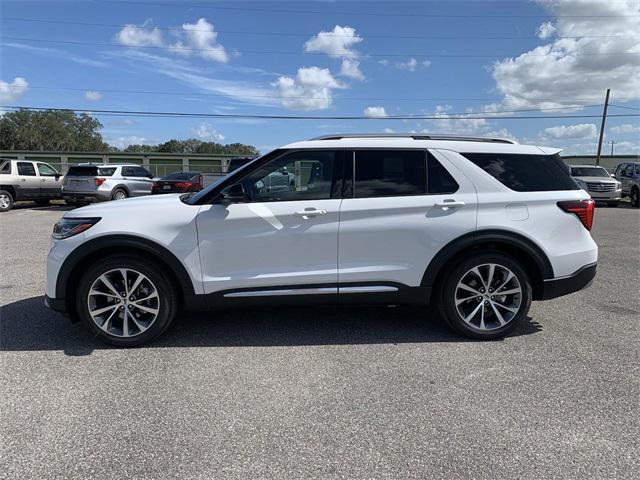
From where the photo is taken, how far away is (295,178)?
13.8 ft

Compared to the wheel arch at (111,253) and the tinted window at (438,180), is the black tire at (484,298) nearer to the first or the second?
the tinted window at (438,180)

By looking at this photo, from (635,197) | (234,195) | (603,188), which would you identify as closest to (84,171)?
(234,195)

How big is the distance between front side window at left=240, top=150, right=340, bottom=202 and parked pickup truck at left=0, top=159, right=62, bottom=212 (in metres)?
16.3

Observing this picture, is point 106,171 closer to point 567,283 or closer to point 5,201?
point 5,201

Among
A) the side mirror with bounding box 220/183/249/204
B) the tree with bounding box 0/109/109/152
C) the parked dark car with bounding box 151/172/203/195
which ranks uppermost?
the tree with bounding box 0/109/109/152

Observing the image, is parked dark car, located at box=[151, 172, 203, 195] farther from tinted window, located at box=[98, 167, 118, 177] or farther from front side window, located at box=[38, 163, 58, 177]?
front side window, located at box=[38, 163, 58, 177]

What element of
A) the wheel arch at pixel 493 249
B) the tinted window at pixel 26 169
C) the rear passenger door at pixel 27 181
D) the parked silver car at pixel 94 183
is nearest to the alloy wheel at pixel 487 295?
the wheel arch at pixel 493 249

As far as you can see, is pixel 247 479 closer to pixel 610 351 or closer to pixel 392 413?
pixel 392 413

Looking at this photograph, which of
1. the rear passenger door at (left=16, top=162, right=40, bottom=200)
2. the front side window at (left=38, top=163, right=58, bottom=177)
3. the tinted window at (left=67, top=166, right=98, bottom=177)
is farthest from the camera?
the front side window at (left=38, top=163, right=58, bottom=177)

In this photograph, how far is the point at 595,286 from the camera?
6250mm

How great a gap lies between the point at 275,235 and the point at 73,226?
1.74 m

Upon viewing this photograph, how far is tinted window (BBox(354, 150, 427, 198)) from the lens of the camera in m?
4.23

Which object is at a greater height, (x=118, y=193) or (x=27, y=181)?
(x=27, y=181)

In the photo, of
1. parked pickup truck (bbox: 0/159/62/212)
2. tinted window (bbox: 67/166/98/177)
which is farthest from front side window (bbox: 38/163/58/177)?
tinted window (bbox: 67/166/98/177)
